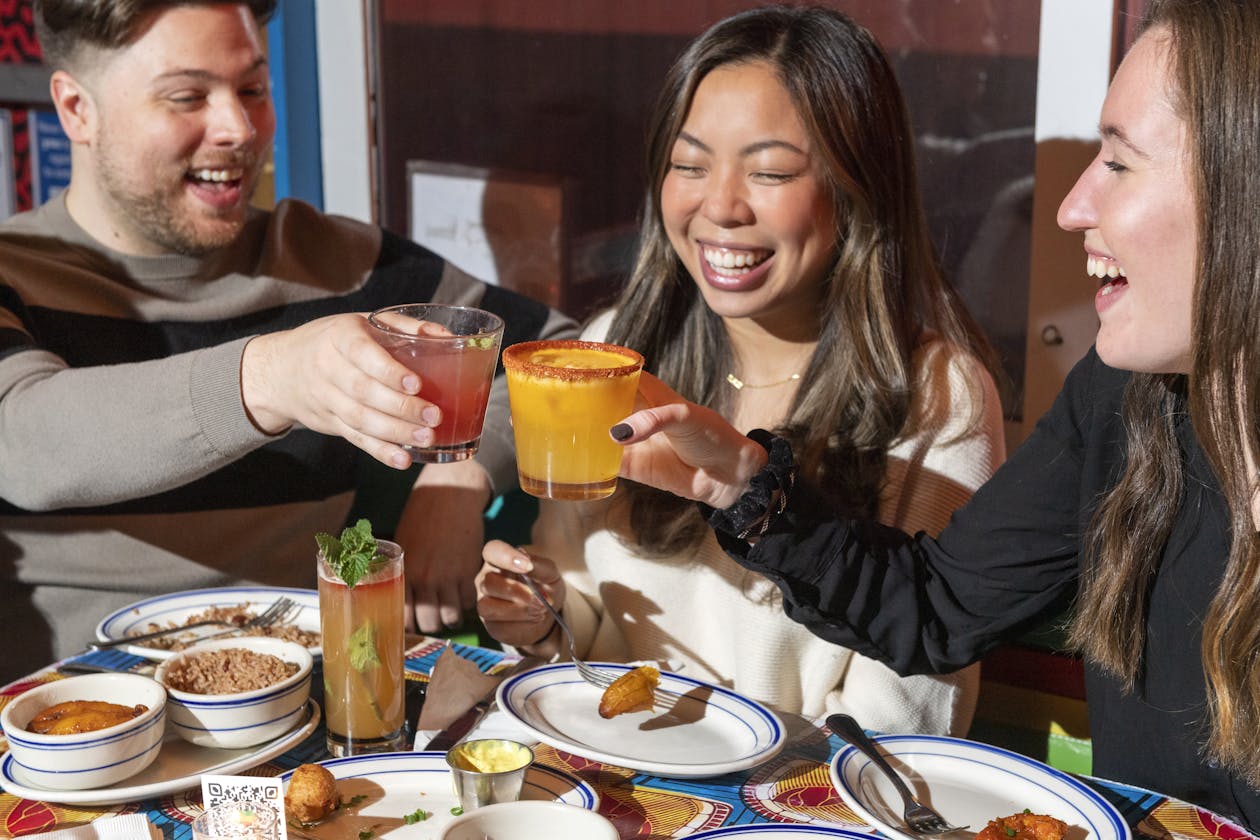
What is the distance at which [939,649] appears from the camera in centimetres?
202

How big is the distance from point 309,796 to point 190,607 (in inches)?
32.9

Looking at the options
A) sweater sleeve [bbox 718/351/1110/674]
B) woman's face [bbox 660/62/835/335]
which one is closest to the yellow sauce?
sweater sleeve [bbox 718/351/1110/674]

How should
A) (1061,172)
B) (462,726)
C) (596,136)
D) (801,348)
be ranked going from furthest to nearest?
(596,136) < (1061,172) < (801,348) < (462,726)

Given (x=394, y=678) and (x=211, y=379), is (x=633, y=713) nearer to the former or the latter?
(x=394, y=678)

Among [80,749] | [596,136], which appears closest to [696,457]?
[80,749]

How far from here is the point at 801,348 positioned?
2.52 m

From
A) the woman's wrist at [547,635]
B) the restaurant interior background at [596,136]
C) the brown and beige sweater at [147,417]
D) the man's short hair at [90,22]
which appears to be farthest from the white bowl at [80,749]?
the restaurant interior background at [596,136]

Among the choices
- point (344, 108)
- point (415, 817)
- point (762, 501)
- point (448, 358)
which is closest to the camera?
point (415, 817)

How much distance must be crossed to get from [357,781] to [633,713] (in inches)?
17.1

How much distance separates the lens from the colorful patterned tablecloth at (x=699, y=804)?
59.9 inches

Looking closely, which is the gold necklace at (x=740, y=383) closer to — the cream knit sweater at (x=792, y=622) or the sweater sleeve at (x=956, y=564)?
the cream knit sweater at (x=792, y=622)

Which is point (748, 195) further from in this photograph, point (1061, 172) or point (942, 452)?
point (1061, 172)

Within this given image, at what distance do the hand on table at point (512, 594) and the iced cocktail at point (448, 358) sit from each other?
513mm

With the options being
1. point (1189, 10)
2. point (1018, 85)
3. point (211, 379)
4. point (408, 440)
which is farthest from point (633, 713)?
point (1018, 85)
